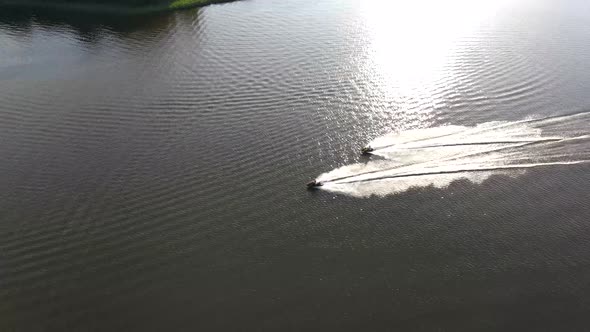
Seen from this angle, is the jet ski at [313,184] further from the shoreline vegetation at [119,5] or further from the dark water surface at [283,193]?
the shoreline vegetation at [119,5]

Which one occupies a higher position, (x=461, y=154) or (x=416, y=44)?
Answer: (x=416, y=44)

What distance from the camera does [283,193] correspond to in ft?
45.9

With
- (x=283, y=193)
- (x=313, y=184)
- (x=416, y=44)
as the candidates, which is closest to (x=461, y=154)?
(x=313, y=184)

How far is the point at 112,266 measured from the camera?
11.8m

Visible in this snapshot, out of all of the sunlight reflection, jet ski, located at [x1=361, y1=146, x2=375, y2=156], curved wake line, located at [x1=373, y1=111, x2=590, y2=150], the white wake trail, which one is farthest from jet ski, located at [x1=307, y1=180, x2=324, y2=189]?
the sunlight reflection

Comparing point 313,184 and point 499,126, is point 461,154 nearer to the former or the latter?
point 499,126

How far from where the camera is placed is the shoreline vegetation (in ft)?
103

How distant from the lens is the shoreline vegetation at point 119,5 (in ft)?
103

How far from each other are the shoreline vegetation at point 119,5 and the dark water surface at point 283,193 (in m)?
7.73

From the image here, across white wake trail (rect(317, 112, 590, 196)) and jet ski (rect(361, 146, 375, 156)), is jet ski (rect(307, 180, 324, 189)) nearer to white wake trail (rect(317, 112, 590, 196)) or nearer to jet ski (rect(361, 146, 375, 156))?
white wake trail (rect(317, 112, 590, 196))

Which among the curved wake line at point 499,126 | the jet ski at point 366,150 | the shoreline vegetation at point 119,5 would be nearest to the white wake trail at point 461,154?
the curved wake line at point 499,126

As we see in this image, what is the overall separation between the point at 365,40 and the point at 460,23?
5.48 metres

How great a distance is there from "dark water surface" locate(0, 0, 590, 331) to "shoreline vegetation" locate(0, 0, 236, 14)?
7.73m

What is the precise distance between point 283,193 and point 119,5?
78.2 ft
